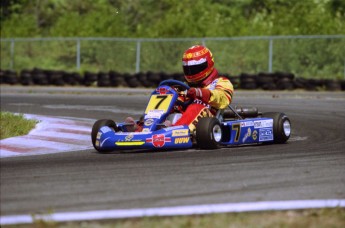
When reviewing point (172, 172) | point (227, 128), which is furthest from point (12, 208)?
point (227, 128)

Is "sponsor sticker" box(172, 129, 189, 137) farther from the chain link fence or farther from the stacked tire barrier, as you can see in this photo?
the chain link fence

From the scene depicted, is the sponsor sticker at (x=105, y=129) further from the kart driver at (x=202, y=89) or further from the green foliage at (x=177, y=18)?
the green foliage at (x=177, y=18)

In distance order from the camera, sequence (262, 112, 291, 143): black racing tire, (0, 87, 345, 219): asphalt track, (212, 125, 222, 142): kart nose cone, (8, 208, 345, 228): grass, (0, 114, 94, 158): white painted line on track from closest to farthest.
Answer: (8, 208, 345, 228): grass, (0, 87, 345, 219): asphalt track, (212, 125, 222, 142): kart nose cone, (0, 114, 94, 158): white painted line on track, (262, 112, 291, 143): black racing tire

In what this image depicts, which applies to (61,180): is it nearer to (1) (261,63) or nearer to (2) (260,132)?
(2) (260,132)

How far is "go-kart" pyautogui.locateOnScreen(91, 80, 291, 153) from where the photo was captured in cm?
984

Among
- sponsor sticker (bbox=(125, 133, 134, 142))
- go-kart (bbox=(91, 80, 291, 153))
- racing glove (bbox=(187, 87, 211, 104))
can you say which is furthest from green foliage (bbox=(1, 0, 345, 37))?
sponsor sticker (bbox=(125, 133, 134, 142))

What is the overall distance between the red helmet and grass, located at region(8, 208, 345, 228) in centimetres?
504

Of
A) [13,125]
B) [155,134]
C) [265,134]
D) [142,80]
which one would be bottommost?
[142,80]

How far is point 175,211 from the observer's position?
5.84 metres

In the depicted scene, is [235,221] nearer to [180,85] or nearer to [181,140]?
[181,140]

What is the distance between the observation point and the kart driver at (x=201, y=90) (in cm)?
1026

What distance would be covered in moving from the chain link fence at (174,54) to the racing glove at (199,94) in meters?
15.8

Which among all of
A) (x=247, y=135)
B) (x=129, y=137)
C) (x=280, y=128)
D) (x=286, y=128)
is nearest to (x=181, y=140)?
(x=129, y=137)

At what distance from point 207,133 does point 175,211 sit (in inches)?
159
